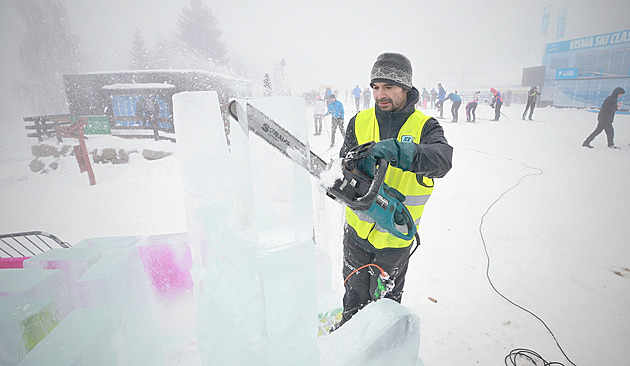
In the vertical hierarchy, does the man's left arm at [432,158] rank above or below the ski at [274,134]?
below

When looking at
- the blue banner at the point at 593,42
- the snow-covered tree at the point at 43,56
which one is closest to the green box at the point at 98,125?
the snow-covered tree at the point at 43,56

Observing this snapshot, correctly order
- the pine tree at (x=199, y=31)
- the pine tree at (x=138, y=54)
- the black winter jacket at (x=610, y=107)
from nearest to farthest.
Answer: the black winter jacket at (x=610, y=107)
the pine tree at (x=138, y=54)
the pine tree at (x=199, y=31)

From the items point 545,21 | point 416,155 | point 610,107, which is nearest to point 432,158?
point 416,155

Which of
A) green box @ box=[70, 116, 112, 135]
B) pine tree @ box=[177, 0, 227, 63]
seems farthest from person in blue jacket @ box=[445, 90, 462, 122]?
pine tree @ box=[177, 0, 227, 63]

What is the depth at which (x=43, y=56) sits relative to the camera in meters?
31.3

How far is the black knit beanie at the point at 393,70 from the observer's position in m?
1.63

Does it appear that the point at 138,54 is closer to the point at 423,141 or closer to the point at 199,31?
the point at 199,31

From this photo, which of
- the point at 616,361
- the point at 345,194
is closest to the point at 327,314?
the point at 345,194

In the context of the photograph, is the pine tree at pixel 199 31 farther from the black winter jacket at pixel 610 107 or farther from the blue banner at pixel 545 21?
the blue banner at pixel 545 21

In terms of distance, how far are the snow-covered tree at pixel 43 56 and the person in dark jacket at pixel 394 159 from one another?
144ft

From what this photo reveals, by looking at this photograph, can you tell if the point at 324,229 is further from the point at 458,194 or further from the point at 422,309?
the point at 458,194

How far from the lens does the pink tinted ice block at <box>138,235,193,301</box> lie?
2.29 metres

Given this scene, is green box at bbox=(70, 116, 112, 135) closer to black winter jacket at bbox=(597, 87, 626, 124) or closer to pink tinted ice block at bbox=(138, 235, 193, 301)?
pink tinted ice block at bbox=(138, 235, 193, 301)

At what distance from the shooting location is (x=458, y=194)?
5898 millimetres
